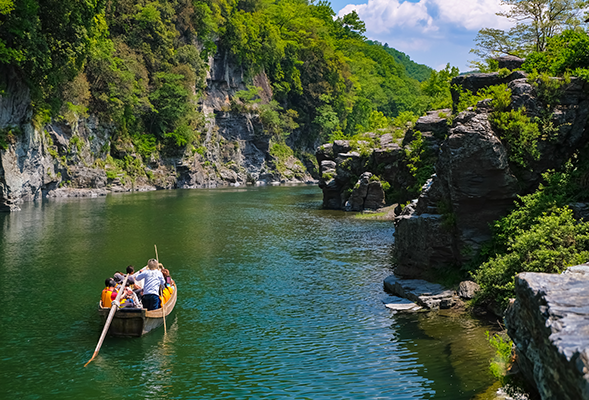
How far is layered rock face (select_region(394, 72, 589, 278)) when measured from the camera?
1628 cm

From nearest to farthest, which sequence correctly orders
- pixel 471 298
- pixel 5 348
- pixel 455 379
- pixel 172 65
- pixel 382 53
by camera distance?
pixel 455 379, pixel 5 348, pixel 471 298, pixel 172 65, pixel 382 53

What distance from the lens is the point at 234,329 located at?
14.9 meters

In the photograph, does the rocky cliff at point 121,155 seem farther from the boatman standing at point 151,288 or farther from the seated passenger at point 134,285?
the boatman standing at point 151,288

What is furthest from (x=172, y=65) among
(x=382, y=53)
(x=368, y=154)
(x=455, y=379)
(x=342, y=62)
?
(x=382, y=53)

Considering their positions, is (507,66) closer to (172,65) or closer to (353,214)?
(353,214)

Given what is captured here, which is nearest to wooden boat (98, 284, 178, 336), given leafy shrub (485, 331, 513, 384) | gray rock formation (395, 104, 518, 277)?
leafy shrub (485, 331, 513, 384)

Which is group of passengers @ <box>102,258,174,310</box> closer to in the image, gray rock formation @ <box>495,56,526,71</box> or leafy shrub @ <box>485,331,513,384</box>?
leafy shrub @ <box>485,331,513,384</box>

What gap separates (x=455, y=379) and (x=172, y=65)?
67785 mm

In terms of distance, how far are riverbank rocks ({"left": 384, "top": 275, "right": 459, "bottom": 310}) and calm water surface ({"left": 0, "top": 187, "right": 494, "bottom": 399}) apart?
0.74 m

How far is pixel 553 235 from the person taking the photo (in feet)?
45.2

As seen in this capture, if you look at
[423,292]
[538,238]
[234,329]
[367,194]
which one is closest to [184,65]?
[367,194]

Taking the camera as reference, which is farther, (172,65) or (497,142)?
(172,65)

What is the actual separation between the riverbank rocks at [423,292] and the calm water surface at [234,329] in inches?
29.2

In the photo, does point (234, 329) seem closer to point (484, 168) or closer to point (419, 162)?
point (484, 168)
